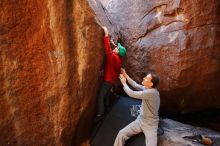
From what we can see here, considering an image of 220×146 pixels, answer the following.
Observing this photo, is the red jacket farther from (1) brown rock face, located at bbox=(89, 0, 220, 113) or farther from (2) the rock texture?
(1) brown rock face, located at bbox=(89, 0, 220, 113)

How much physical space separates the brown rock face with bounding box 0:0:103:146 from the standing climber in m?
0.89

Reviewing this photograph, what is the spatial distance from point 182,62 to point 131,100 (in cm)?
159

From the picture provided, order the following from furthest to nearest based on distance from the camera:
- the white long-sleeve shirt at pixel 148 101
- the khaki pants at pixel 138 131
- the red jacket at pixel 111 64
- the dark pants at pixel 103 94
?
1. the dark pants at pixel 103 94
2. the red jacket at pixel 111 64
3. the khaki pants at pixel 138 131
4. the white long-sleeve shirt at pixel 148 101

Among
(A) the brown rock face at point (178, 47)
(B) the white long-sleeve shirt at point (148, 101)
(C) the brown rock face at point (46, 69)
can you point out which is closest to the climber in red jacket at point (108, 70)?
(C) the brown rock face at point (46, 69)

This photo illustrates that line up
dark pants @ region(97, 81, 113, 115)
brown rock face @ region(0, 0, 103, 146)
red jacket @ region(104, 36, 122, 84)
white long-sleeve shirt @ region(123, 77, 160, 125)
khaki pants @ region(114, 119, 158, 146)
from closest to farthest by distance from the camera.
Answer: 1. brown rock face @ region(0, 0, 103, 146)
2. white long-sleeve shirt @ region(123, 77, 160, 125)
3. khaki pants @ region(114, 119, 158, 146)
4. red jacket @ region(104, 36, 122, 84)
5. dark pants @ region(97, 81, 113, 115)

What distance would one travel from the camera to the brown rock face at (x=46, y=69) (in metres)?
4.57

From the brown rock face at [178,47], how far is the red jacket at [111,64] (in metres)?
1.69

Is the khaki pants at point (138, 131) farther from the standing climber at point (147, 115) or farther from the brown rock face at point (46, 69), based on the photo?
the brown rock face at point (46, 69)

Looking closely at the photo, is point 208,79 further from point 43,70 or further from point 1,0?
point 1,0

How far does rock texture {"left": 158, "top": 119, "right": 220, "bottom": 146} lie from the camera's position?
5.79m

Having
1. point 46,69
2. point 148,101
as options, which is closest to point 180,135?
point 148,101

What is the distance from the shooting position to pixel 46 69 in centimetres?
497

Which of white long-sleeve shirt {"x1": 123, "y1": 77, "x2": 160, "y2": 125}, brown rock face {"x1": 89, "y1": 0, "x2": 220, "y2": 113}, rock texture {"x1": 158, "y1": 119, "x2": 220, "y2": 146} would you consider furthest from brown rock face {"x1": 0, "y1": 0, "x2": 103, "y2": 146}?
brown rock face {"x1": 89, "y1": 0, "x2": 220, "y2": 113}

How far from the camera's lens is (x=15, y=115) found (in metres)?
4.81
